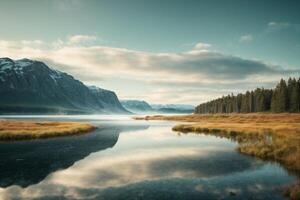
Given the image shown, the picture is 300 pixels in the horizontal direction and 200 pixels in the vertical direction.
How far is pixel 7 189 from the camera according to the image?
77.7 ft

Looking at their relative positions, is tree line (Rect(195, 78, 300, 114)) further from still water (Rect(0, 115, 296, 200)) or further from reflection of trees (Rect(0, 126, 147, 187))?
reflection of trees (Rect(0, 126, 147, 187))

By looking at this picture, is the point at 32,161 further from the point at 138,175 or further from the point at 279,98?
the point at 279,98

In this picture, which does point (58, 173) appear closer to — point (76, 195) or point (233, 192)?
point (76, 195)

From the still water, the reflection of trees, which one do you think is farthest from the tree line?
the reflection of trees

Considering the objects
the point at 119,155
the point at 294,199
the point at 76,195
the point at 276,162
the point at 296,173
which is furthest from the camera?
the point at 119,155

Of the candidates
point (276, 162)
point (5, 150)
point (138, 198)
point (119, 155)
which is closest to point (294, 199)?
point (138, 198)

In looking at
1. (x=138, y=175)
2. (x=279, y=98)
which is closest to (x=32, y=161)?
(x=138, y=175)

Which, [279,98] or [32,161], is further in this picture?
[279,98]

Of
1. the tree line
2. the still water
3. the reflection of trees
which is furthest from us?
the tree line

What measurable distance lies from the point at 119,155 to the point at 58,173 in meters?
12.8

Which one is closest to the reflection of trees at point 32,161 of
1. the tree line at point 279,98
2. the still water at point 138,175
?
the still water at point 138,175

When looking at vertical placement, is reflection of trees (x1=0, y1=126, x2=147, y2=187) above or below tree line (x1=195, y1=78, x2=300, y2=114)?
below

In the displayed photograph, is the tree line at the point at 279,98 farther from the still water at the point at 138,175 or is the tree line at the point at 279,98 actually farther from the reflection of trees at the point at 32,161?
the reflection of trees at the point at 32,161

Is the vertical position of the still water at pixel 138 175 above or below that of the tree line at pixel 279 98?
below
